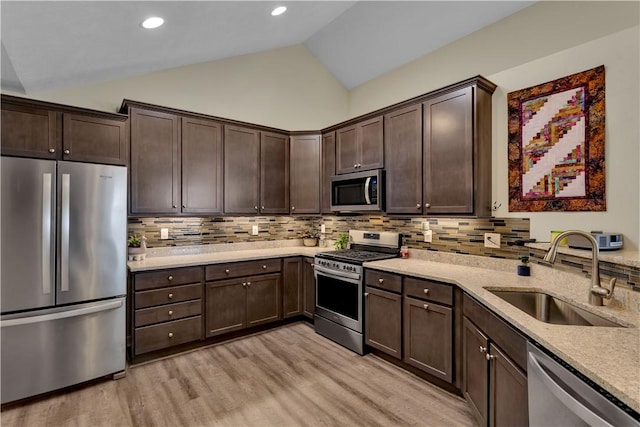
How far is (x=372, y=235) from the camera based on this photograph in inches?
148

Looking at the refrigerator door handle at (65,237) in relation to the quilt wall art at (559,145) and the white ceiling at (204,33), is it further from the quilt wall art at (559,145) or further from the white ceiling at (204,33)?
the quilt wall art at (559,145)

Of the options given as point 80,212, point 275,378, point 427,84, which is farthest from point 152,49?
point 275,378

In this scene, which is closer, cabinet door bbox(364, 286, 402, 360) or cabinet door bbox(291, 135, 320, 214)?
cabinet door bbox(364, 286, 402, 360)

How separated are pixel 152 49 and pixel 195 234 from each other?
6.32 feet

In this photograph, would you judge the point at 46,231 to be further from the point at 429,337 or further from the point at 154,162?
the point at 429,337

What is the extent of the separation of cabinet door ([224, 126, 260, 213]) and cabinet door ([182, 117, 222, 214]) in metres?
0.09

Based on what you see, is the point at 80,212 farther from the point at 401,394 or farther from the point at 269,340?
the point at 401,394

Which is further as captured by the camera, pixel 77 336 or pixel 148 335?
pixel 148 335

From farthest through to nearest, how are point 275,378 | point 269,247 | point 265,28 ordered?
point 269,247, point 265,28, point 275,378

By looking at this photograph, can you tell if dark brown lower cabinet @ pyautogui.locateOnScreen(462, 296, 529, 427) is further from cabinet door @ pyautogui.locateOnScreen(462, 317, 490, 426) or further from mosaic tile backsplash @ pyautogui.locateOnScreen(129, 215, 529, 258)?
mosaic tile backsplash @ pyautogui.locateOnScreen(129, 215, 529, 258)

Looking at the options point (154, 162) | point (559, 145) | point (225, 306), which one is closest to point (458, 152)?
point (559, 145)

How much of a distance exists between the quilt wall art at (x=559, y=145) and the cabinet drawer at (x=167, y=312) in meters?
3.02

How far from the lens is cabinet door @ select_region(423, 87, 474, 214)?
268 centimetres

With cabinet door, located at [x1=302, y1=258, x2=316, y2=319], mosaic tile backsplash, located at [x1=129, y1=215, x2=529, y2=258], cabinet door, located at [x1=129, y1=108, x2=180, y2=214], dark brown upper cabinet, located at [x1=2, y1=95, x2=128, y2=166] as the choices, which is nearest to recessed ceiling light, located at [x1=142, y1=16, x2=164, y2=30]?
dark brown upper cabinet, located at [x1=2, y1=95, x2=128, y2=166]
